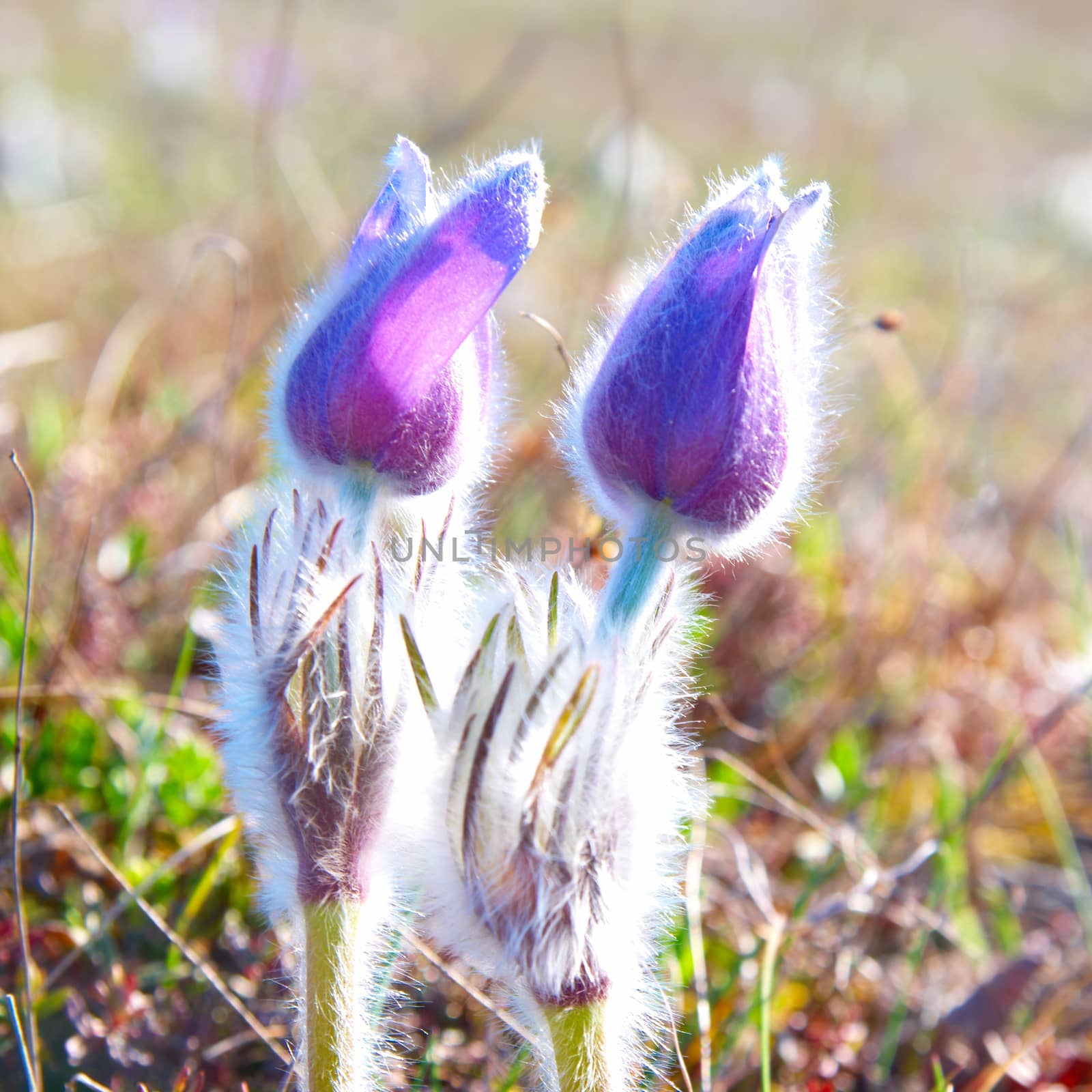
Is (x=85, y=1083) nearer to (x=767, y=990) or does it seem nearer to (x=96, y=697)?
(x=96, y=697)

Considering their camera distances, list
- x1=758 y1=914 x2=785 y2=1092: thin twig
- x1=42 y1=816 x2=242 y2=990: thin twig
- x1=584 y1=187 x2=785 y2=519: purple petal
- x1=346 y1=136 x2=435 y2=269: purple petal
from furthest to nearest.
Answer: x1=42 y1=816 x2=242 y2=990: thin twig → x1=758 y1=914 x2=785 y2=1092: thin twig → x1=346 y1=136 x2=435 y2=269: purple petal → x1=584 y1=187 x2=785 y2=519: purple petal

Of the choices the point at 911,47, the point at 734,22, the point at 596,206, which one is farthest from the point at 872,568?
the point at 734,22

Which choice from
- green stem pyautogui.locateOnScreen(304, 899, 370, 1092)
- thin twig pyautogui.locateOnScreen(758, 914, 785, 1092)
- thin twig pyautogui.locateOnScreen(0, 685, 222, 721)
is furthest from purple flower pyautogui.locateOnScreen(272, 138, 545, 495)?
thin twig pyautogui.locateOnScreen(758, 914, 785, 1092)

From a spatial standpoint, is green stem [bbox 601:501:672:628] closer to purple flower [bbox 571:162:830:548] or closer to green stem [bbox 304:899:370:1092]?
purple flower [bbox 571:162:830:548]

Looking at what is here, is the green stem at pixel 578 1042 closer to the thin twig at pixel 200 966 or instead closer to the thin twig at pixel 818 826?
the thin twig at pixel 200 966

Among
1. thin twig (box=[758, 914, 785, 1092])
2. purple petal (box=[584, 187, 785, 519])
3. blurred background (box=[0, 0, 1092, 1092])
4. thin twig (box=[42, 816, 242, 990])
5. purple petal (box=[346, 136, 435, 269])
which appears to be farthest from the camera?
blurred background (box=[0, 0, 1092, 1092])
